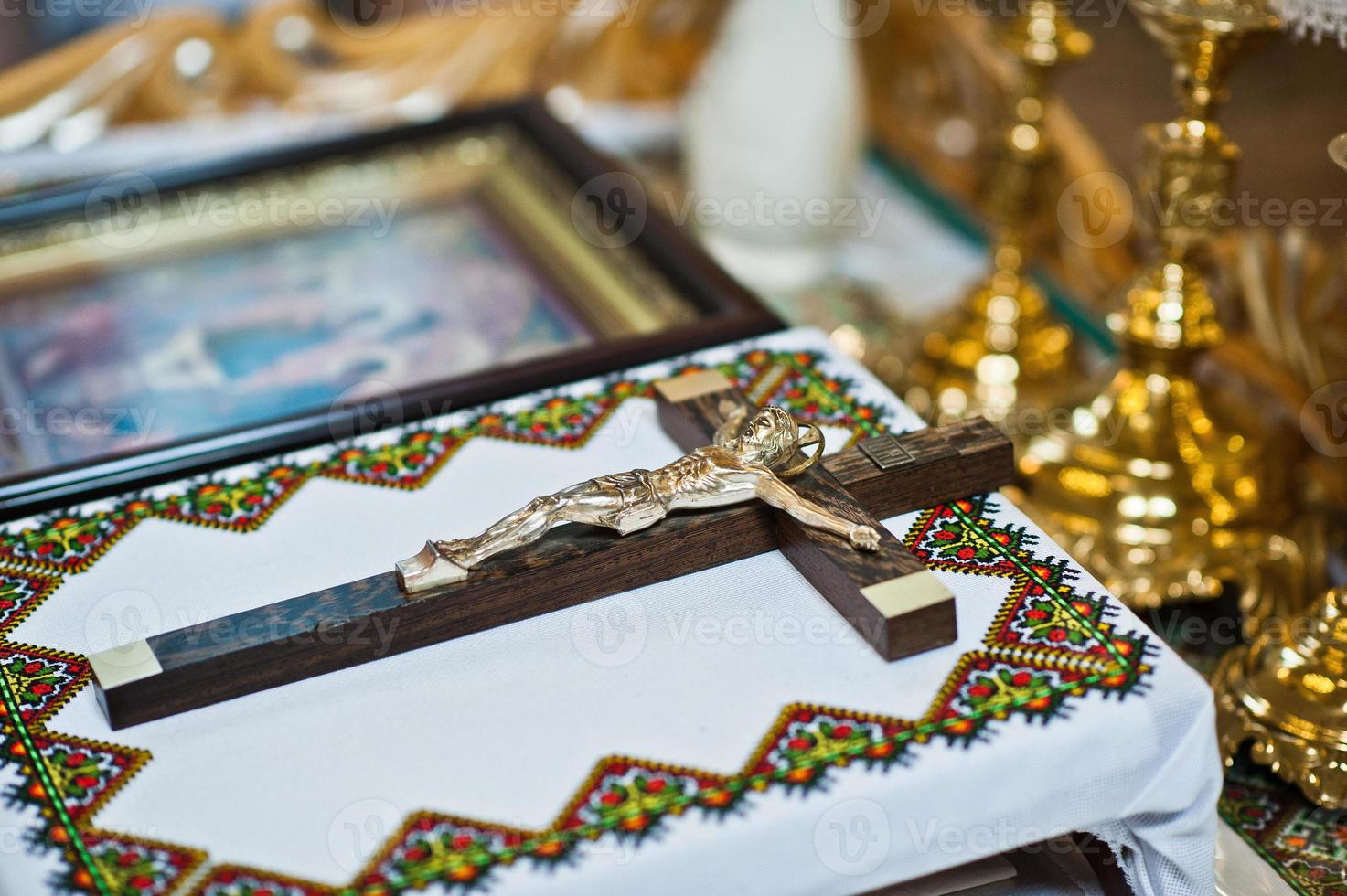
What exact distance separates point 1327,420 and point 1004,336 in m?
0.46

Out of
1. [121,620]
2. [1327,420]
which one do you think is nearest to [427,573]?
[121,620]

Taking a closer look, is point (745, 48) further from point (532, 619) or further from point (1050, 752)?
point (1050, 752)

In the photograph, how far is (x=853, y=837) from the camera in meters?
1.11

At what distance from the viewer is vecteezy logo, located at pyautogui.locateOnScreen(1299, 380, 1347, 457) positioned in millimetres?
2057

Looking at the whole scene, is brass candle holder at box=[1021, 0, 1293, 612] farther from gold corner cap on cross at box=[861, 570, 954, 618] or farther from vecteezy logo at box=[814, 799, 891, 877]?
vecteezy logo at box=[814, 799, 891, 877]

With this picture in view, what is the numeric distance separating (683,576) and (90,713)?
19.2 inches

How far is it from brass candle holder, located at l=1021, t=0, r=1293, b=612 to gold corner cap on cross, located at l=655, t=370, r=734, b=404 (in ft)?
2.12

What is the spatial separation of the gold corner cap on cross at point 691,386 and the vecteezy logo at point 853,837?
515 millimetres

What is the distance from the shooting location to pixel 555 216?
2.26 meters

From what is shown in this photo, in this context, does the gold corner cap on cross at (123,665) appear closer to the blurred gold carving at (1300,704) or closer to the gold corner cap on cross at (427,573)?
the gold corner cap on cross at (427,573)

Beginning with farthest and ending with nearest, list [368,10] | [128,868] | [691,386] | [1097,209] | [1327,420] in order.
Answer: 1. [368,10]
2. [1097,209]
3. [1327,420]
4. [691,386]
5. [128,868]

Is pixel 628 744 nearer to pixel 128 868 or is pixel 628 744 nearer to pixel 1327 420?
pixel 128 868

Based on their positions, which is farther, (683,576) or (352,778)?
(683,576)

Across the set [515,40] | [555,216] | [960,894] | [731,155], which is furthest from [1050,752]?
[515,40]
